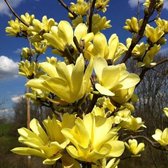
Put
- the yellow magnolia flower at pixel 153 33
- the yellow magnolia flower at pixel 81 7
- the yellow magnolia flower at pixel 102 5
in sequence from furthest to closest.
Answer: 1. the yellow magnolia flower at pixel 102 5
2. the yellow magnolia flower at pixel 81 7
3. the yellow magnolia flower at pixel 153 33

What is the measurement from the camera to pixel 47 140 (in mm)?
713

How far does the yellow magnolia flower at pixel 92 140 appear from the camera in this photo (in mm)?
640

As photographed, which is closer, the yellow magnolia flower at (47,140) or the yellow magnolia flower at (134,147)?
the yellow magnolia flower at (47,140)

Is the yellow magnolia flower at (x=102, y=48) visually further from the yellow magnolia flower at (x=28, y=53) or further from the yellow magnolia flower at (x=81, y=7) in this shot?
the yellow magnolia flower at (x=28, y=53)

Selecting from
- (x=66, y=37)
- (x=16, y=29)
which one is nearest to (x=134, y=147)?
(x=16, y=29)

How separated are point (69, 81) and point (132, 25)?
851mm

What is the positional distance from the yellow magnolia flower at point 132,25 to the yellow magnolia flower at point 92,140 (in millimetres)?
857

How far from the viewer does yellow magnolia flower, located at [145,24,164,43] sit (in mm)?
1332

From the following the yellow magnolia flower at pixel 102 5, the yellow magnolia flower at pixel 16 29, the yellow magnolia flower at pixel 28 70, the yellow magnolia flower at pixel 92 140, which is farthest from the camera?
the yellow magnolia flower at pixel 16 29

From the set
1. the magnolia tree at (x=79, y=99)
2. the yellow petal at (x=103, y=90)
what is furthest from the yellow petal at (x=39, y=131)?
the yellow petal at (x=103, y=90)

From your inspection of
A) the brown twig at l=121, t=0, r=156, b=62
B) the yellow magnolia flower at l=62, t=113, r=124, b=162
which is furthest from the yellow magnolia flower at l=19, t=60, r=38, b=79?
the yellow magnolia flower at l=62, t=113, r=124, b=162

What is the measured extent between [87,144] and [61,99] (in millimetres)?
110

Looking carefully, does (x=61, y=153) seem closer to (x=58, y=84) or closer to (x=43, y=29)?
(x=58, y=84)

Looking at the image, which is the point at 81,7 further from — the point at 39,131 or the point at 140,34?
the point at 39,131
